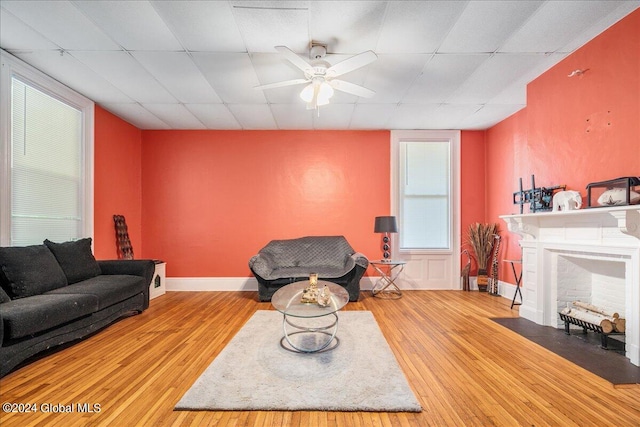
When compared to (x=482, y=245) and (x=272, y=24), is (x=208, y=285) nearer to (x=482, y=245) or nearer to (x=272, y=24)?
(x=272, y=24)

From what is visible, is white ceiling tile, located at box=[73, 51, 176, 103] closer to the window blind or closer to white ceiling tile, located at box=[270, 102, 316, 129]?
the window blind

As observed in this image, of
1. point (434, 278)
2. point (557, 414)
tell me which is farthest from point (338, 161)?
point (557, 414)

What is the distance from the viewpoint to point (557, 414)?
1975mm

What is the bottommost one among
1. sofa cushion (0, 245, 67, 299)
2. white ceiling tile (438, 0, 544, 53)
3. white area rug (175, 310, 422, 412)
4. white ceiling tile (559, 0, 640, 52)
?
white area rug (175, 310, 422, 412)

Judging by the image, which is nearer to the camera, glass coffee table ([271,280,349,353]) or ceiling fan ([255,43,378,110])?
glass coffee table ([271,280,349,353])

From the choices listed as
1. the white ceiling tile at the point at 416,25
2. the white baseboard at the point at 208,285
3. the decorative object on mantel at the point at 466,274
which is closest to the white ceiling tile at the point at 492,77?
the white ceiling tile at the point at 416,25

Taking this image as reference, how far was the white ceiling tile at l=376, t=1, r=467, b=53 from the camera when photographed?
→ 99.7 inches

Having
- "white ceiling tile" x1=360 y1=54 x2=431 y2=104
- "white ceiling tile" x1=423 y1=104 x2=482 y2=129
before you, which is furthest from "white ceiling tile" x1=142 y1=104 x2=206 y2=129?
"white ceiling tile" x1=423 y1=104 x2=482 y2=129

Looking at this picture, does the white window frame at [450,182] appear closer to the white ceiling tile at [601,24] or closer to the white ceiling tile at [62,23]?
the white ceiling tile at [601,24]

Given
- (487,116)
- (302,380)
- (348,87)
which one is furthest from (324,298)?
(487,116)

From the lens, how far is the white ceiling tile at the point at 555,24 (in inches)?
99.4

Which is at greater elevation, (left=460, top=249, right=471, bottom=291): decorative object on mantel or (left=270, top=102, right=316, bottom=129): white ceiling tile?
(left=270, top=102, right=316, bottom=129): white ceiling tile

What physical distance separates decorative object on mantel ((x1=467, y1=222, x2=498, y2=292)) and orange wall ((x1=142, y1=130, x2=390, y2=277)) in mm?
1616

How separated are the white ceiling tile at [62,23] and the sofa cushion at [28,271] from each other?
207cm
